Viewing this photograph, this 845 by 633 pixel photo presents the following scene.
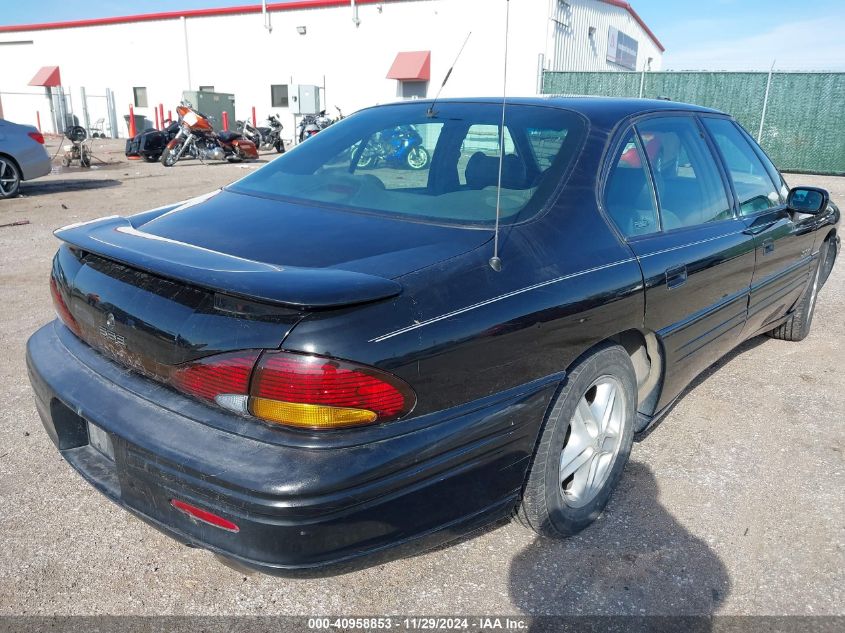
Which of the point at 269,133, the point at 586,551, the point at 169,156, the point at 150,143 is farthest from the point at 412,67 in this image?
the point at 586,551

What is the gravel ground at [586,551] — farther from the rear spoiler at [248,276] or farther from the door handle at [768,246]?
the rear spoiler at [248,276]

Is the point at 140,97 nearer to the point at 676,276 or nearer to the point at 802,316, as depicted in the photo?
the point at 802,316

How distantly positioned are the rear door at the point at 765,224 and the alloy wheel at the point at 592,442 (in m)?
1.42

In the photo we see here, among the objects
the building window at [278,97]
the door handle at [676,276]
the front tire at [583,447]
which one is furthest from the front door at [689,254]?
the building window at [278,97]

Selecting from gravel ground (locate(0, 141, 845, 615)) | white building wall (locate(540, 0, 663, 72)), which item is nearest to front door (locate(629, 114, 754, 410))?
gravel ground (locate(0, 141, 845, 615))

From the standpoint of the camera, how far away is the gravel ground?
2.19m

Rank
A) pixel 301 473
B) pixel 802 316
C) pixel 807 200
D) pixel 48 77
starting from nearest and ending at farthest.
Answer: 1. pixel 301 473
2. pixel 807 200
3. pixel 802 316
4. pixel 48 77

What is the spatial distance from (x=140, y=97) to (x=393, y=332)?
33293 millimetres

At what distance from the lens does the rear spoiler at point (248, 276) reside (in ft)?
5.47

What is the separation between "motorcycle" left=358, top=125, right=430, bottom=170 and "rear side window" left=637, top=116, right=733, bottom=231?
3.06 ft

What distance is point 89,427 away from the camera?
2115mm

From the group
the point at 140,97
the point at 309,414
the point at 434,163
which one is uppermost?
the point at 140,97

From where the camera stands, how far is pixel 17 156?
35.1 ft

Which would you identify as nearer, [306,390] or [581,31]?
[306,390]
